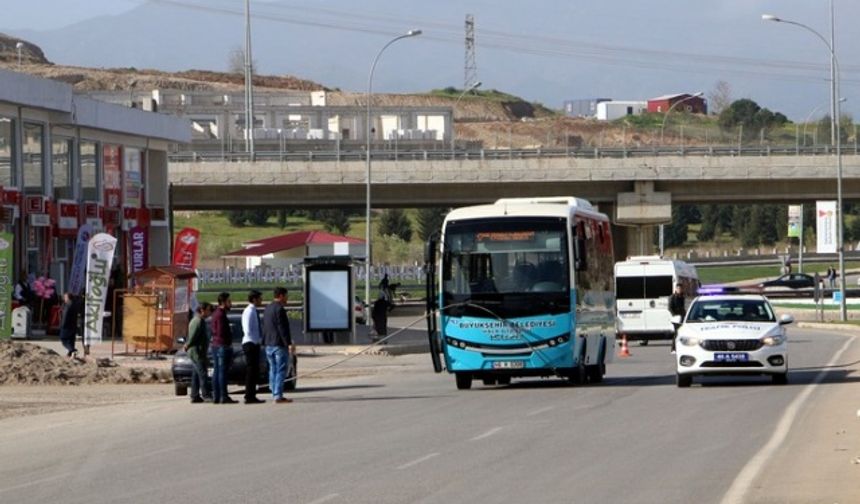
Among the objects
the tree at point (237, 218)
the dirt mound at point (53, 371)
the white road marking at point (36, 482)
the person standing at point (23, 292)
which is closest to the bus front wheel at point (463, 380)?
the dirt mound at point (53, 371)

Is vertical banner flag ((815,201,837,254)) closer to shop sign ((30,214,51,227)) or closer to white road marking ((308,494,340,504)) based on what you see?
shop sign ((30,214,51,227))

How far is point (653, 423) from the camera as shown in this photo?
21.2 m

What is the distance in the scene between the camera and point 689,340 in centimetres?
2820

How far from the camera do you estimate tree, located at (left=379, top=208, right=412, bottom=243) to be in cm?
14162

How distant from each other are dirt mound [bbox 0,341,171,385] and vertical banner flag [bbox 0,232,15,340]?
18.1 feet

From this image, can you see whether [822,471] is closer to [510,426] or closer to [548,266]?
[510,426]

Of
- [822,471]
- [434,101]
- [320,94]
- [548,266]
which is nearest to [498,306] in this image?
[548,266]

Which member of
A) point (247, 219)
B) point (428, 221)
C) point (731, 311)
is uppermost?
point (247, 219)

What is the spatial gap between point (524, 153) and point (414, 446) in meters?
60.3

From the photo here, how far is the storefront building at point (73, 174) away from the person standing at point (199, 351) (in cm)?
2200

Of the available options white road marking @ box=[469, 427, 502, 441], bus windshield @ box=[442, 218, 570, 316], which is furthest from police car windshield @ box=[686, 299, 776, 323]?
white road marking @ box=[469, 427, 502, 441]

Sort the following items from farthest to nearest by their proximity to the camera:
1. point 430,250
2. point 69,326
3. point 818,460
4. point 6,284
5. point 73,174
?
point 73,174, point 6,284, point 69,326, point 430,250, point 818,460

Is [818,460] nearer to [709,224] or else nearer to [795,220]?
[795,220]

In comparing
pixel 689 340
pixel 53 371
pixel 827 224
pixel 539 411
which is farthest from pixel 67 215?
pixel 539 411
